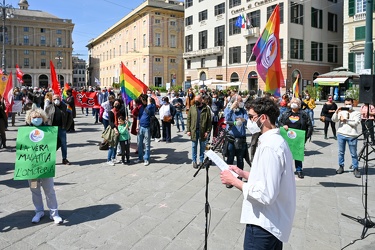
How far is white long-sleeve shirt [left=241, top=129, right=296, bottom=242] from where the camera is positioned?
7.20ft

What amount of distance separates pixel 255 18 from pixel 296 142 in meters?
32.6

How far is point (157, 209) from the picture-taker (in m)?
5.05

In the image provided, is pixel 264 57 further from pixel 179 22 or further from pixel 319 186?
pixel 179 22

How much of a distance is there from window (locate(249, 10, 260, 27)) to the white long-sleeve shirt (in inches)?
1423

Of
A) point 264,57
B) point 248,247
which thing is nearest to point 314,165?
point 264,57

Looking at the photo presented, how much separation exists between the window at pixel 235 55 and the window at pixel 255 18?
3288mm

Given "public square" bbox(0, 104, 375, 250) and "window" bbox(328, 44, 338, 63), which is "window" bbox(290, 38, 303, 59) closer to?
"window" bbox(328, 44, 338, 63)

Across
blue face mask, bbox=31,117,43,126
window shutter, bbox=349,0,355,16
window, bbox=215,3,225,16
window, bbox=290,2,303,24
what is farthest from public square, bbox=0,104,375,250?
window, bbox=215,3,225,16

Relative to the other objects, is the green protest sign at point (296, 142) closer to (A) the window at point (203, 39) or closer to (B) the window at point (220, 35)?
(B) the window at point (220, 35)

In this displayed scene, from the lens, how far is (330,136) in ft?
42.1

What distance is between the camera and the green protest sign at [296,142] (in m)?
6.45

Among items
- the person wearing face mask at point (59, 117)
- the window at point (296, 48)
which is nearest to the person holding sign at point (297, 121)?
Answer: the person wearing face mask at point (59, 117)

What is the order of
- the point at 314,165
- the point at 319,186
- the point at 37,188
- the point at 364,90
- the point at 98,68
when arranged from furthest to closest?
the point at 98,68 → the point at 314,165 → the point at 319,186 → the point at 364,90 → the point at 37,188

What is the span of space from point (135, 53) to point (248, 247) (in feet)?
190
